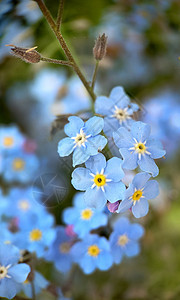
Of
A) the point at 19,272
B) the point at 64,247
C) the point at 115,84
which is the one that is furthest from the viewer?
the point at 115,84

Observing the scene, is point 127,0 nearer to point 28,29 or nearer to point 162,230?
point 28,29

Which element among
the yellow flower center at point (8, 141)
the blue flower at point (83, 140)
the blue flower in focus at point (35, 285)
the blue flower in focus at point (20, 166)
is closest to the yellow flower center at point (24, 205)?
the blue flower in focus at point (20, 166)

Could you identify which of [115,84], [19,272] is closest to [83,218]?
[19,272]

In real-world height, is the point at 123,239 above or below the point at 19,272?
below

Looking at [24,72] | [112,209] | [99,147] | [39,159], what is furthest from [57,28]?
[24,72]

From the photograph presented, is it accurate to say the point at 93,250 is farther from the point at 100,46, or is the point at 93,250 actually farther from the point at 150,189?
the point at 100,46

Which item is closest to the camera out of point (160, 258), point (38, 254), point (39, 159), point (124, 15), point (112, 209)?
point (112, 209)

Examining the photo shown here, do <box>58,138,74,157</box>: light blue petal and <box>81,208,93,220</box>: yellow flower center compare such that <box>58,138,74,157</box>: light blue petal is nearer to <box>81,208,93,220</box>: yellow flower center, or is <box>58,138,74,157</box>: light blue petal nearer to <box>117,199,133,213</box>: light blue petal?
<box>117,199,133,213</box>: light blue petal
